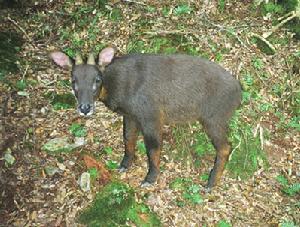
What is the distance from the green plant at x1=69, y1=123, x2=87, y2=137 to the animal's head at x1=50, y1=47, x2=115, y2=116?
1.59 metres

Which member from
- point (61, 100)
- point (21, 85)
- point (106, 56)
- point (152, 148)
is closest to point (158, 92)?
point (152, 148)

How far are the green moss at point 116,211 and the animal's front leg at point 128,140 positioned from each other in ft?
1.83

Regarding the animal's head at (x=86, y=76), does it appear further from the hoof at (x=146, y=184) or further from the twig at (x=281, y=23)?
the twig at (x=281, y=23)

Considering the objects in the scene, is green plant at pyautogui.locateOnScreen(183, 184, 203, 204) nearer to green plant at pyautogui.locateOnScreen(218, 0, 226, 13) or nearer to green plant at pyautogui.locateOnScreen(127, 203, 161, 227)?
green plant at pyautogui.locateOnScreen(127, 203, 161, 227)

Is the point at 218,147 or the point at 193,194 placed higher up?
the point at 218,147

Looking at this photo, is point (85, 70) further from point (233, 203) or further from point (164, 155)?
point (233, 203)

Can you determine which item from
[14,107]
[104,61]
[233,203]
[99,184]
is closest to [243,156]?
[233,203]

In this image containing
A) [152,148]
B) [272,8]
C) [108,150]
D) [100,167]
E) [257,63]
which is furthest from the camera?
[272,8]

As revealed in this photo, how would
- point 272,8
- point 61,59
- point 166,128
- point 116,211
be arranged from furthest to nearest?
point 272,8 → point 166,128 → point 116,211 → point 61,59

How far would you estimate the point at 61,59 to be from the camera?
6.92 metres

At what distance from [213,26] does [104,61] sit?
13.4 ft

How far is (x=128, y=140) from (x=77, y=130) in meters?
1.09

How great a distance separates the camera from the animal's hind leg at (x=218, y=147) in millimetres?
7555

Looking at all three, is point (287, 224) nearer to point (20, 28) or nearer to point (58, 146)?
point (58, 146)
